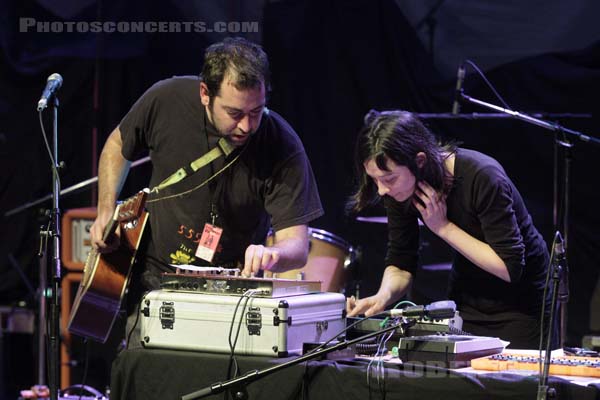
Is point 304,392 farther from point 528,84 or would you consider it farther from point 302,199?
point 528,84

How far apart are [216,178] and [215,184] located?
0.02 m

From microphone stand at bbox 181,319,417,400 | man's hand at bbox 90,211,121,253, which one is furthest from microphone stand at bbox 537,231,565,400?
man's hand at bbox 90,211,121,253

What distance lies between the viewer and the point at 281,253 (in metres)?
3.49

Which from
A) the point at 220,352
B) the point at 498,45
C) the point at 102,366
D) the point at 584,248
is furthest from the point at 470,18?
the point at 220,352

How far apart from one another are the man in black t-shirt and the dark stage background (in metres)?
2.00

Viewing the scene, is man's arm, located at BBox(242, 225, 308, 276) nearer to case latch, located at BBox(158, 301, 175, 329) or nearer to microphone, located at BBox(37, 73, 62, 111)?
case latch, located at BBox(158, 301, 175, 329)

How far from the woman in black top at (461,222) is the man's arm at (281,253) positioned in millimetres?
254

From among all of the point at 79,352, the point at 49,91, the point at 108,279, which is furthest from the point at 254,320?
the point at 79,352

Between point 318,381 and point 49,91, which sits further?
point 49,91

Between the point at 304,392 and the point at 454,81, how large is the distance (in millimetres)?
3758

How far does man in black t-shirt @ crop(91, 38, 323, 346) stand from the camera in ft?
12.1

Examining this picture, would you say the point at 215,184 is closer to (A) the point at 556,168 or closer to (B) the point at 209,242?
(B) the point at 209,242

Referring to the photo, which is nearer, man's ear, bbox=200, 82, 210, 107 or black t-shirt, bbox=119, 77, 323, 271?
man's ear, bbox=200, 82, 210, 107

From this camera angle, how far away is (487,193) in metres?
3.44
